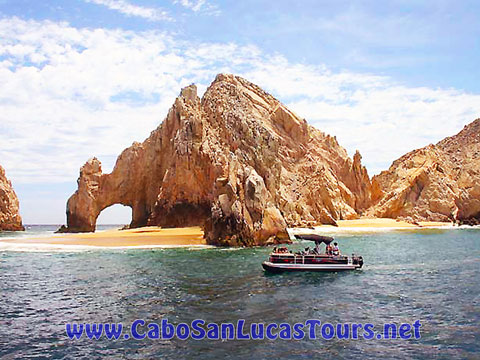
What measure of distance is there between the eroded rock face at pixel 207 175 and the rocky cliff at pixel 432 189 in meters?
11.0

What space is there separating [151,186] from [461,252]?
192 feet

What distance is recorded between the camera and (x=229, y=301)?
25062 mm

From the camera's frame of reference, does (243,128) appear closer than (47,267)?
No

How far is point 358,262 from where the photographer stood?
1468 inches

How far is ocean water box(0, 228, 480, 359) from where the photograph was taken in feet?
57.7

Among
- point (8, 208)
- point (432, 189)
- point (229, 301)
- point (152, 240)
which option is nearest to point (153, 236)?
point (152, 240)

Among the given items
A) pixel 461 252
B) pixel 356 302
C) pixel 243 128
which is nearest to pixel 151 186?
pixel 243 128

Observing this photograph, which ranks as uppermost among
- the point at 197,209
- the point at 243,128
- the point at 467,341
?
the point at 243,128

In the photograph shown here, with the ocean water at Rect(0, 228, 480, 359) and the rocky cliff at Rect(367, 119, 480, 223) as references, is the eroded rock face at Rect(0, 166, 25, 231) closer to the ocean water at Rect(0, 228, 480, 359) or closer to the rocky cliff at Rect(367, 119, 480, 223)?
the ocean water at Rect(0, 228, 480, 359)

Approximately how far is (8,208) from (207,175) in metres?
59.8

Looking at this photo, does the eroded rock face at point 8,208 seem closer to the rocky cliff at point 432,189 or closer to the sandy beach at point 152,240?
the sandy beach at point 152,240

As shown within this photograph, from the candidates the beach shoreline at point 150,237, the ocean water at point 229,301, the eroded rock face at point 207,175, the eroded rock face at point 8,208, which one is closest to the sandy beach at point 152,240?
the beach shoreline at point 150,237

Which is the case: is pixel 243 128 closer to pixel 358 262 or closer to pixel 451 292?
pixel 358 262

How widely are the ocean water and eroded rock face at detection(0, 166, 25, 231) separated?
2851 inches
